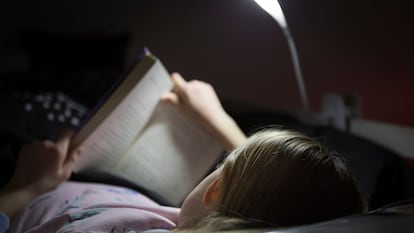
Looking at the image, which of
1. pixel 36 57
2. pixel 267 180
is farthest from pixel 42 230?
pixel 36 57

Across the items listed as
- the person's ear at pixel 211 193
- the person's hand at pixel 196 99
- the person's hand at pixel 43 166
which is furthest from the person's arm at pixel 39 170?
A: the person's ear at pixel 211 193

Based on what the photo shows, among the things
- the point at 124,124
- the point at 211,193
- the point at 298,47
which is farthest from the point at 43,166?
the point at 298,47

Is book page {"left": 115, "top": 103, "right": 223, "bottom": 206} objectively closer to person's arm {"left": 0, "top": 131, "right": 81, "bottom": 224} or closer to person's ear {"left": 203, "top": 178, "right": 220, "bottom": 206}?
person's arm {"left": 0, "top": 131, "right": 81, "bottom": 224}

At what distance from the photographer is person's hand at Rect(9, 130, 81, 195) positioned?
69cm

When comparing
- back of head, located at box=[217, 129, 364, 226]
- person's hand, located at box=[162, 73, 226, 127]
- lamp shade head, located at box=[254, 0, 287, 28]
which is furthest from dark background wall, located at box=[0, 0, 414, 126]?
back of head, located at box=[217, 129, 364, 226]

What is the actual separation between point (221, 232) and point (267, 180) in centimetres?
8

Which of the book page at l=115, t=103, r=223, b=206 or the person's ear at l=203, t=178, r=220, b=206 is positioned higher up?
the person's ear at l=203, t=178, r=220, b=206

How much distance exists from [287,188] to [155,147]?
37 cm

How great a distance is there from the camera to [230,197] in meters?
0.42

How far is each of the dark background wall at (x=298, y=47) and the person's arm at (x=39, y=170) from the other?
9.7 inches

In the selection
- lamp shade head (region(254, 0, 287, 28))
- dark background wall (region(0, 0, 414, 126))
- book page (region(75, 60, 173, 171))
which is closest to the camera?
lamp shade head (region(254, 0, 287, 28))

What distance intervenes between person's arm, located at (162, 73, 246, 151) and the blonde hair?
0.29 meters

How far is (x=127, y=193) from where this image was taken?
0.69m

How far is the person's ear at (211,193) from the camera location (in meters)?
0.44
